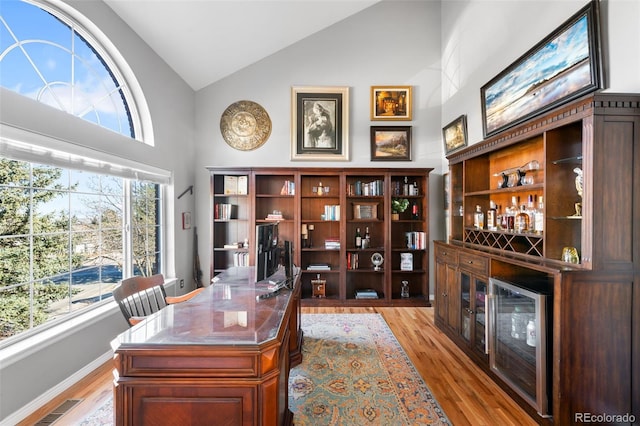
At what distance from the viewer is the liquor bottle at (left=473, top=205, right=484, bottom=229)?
121 inches

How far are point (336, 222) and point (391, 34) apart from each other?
3231 millimetres

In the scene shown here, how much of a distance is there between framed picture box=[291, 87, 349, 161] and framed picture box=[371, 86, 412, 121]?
48cm

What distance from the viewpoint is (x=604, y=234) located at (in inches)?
65.4

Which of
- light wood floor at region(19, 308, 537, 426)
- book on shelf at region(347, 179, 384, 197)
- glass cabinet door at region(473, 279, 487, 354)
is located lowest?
light wood floor at region(19, 308, 537, 426)

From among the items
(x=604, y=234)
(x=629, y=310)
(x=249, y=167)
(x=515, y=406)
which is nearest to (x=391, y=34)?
(x=249, y=167)

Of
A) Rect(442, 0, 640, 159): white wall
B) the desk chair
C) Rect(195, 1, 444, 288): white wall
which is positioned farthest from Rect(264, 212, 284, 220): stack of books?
Rect(442, 0, 640, 159): white wall

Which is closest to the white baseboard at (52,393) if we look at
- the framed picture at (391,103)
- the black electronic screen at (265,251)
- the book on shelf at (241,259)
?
the black electronic screen at (265,251)

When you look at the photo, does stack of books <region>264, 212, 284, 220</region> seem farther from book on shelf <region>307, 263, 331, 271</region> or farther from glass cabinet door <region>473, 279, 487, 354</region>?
glass cabinet door <region>473, 279, 487, 354</region>

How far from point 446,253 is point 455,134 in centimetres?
188

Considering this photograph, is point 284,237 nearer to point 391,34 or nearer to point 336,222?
point 336,222

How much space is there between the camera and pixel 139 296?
7.57 feet

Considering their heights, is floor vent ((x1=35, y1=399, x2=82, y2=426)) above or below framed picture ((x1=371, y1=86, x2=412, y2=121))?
below

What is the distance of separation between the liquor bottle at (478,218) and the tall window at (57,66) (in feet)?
13.5

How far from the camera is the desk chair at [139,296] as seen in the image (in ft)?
6.82
